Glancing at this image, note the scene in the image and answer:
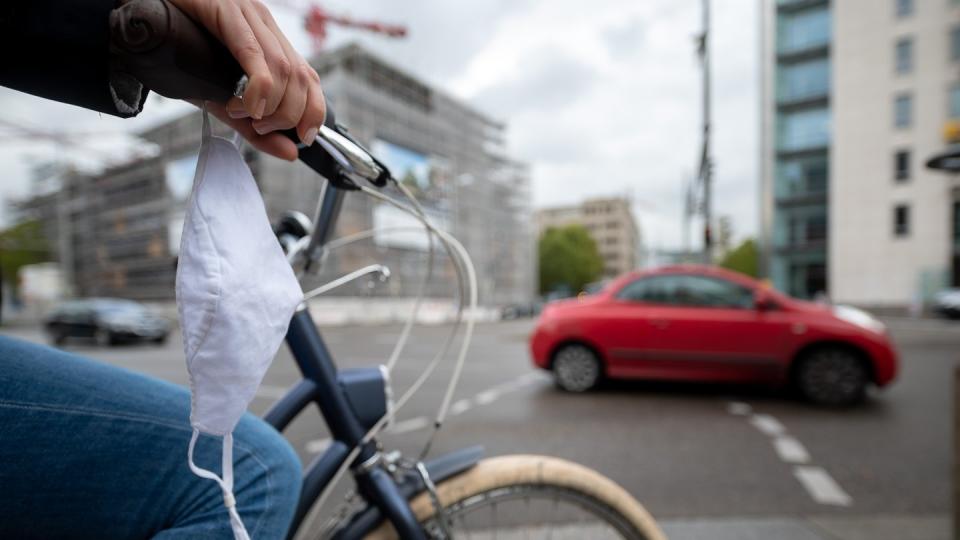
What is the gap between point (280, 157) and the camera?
69 cm

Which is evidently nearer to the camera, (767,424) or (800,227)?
(767,424)

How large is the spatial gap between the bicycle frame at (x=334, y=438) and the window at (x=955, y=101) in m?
35.0

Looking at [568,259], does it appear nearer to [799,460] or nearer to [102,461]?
[799,460]

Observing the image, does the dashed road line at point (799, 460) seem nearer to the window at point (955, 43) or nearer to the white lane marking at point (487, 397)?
the white lane marking at point (487, 397)

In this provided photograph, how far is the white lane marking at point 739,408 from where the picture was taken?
4.65 m

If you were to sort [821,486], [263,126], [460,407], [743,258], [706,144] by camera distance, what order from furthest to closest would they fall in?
[743,258], [706,144], [460,407], [821,486], [263,126]

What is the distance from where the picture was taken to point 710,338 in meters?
5.27

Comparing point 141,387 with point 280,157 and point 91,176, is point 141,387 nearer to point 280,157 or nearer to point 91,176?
point 280,157

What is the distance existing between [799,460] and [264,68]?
160 inches

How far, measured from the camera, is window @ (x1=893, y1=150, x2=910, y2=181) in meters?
26.1

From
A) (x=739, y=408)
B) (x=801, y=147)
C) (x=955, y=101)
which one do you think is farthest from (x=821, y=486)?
(x=801, y=147)

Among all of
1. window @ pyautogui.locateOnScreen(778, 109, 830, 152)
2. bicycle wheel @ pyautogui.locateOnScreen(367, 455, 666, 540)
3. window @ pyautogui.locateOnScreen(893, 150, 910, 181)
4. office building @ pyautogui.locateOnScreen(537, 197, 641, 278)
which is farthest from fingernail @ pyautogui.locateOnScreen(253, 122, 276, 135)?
office building @ pyautogui.locateOnScreen(537, 197, 641, 278)

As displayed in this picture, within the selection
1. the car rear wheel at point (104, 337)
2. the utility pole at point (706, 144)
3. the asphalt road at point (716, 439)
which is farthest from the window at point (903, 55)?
the car rear wheel at point (104, 337)

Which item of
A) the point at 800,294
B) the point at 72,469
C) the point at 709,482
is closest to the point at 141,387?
the point at 72,469
